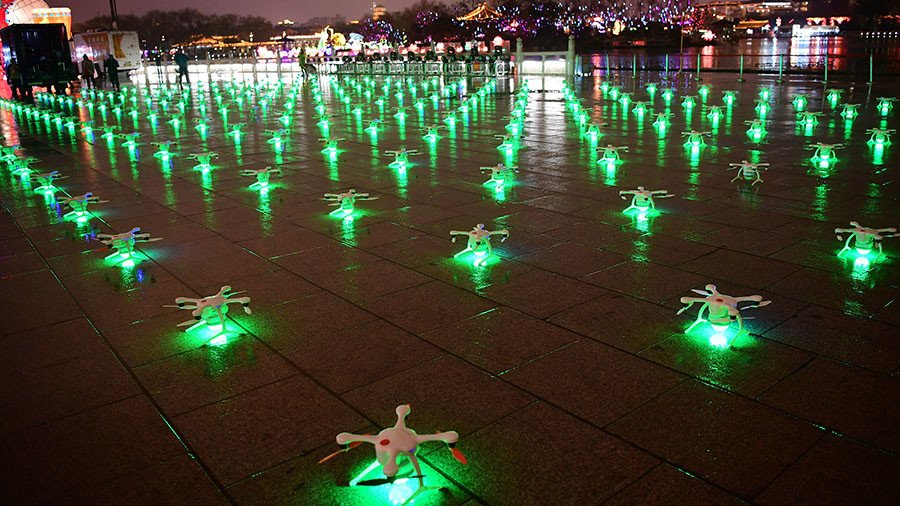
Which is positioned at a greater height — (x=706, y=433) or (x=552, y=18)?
(x=552, y=18)

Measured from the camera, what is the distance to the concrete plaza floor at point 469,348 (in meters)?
3.46

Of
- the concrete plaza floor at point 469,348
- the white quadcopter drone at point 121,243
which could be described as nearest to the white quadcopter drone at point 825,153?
the concrete plaza floor at point 469,348

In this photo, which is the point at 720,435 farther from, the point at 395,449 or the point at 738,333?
the point at 395,449

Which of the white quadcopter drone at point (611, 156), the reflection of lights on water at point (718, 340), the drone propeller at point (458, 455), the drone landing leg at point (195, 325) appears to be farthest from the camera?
the white quadcopter drone at point (611, 156)

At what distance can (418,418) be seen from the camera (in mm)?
3977

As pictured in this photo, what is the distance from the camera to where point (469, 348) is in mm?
4820

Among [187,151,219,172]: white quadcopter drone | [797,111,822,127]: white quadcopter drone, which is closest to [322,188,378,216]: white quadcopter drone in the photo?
[187,151,219,172]: white quadcopter drone

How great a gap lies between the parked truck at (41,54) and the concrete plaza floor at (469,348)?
90.3ft

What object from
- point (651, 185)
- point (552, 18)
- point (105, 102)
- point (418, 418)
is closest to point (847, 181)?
point (651, 185)

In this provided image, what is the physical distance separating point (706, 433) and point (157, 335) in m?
3.91

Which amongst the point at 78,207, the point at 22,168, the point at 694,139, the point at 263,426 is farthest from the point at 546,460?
the point at 22,168

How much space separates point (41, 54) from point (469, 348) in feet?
118

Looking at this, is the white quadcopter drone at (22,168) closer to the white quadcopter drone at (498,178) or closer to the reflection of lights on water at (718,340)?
the white quadcopter drone at (498,178)

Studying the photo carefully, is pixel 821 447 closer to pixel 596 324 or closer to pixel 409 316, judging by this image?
pixel 596 324
